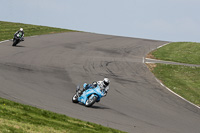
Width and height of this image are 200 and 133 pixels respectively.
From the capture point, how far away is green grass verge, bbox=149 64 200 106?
81.1ft

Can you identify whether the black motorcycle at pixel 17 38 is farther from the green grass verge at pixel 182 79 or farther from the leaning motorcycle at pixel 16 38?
the green grass verge at pixel 182 79

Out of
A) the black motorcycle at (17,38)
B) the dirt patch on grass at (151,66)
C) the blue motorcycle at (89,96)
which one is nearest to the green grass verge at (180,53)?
the dirt patch on grass at (151,66)

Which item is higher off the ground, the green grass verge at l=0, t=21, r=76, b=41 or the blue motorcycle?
the green grass verge at l=0, t=21, r=76, b=41

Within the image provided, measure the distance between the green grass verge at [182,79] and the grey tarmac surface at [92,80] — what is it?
1.11 meters

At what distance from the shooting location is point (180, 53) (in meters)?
41.3

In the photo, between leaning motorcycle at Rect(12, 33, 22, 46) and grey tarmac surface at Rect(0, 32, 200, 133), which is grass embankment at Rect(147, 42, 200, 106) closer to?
grey tarmac surface at Rect(0, 32, 200, 133)

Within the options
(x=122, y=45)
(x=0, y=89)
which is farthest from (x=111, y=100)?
(x=122, y=45)

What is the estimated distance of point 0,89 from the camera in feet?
56.9

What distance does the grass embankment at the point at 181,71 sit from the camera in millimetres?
25525

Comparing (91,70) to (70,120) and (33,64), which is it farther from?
(70,120)

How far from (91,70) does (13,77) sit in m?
7.87

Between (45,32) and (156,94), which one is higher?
(45,32)

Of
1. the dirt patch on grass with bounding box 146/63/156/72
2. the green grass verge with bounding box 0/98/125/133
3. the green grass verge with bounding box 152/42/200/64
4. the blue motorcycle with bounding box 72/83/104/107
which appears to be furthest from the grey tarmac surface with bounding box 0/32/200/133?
the green grass verge with bounding box 152/42/200/64

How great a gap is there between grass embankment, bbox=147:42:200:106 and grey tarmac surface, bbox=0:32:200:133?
1.23 m
